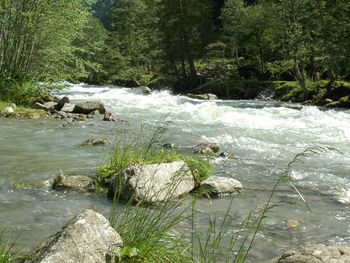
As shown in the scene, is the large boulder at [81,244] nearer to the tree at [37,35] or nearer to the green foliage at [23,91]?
the tree at [37,35]

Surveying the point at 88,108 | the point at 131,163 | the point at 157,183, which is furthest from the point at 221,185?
the point at 88,108

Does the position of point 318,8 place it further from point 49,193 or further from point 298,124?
point 49,193

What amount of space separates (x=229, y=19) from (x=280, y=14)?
390 inches

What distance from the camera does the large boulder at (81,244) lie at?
3.40 metres

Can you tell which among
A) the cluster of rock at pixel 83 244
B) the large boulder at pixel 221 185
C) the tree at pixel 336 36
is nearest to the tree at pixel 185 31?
the tree at pixel 336 36

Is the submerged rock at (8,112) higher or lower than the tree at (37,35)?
lower

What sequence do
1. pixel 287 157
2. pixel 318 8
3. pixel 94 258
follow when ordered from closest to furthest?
pixel 94 258
pixel 287 157
pixel 318 8

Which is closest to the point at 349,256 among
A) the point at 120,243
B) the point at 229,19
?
the point at 120,243

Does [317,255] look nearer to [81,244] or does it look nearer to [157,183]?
[81,244]

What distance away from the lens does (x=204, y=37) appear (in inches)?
1848

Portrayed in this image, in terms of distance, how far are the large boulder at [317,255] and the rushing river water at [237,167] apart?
1.55ft

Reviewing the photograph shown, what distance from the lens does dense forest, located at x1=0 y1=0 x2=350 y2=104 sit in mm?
20844

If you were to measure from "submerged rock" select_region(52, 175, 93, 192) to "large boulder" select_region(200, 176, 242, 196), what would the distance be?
1.98 m

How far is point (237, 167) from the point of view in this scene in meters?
10.4
